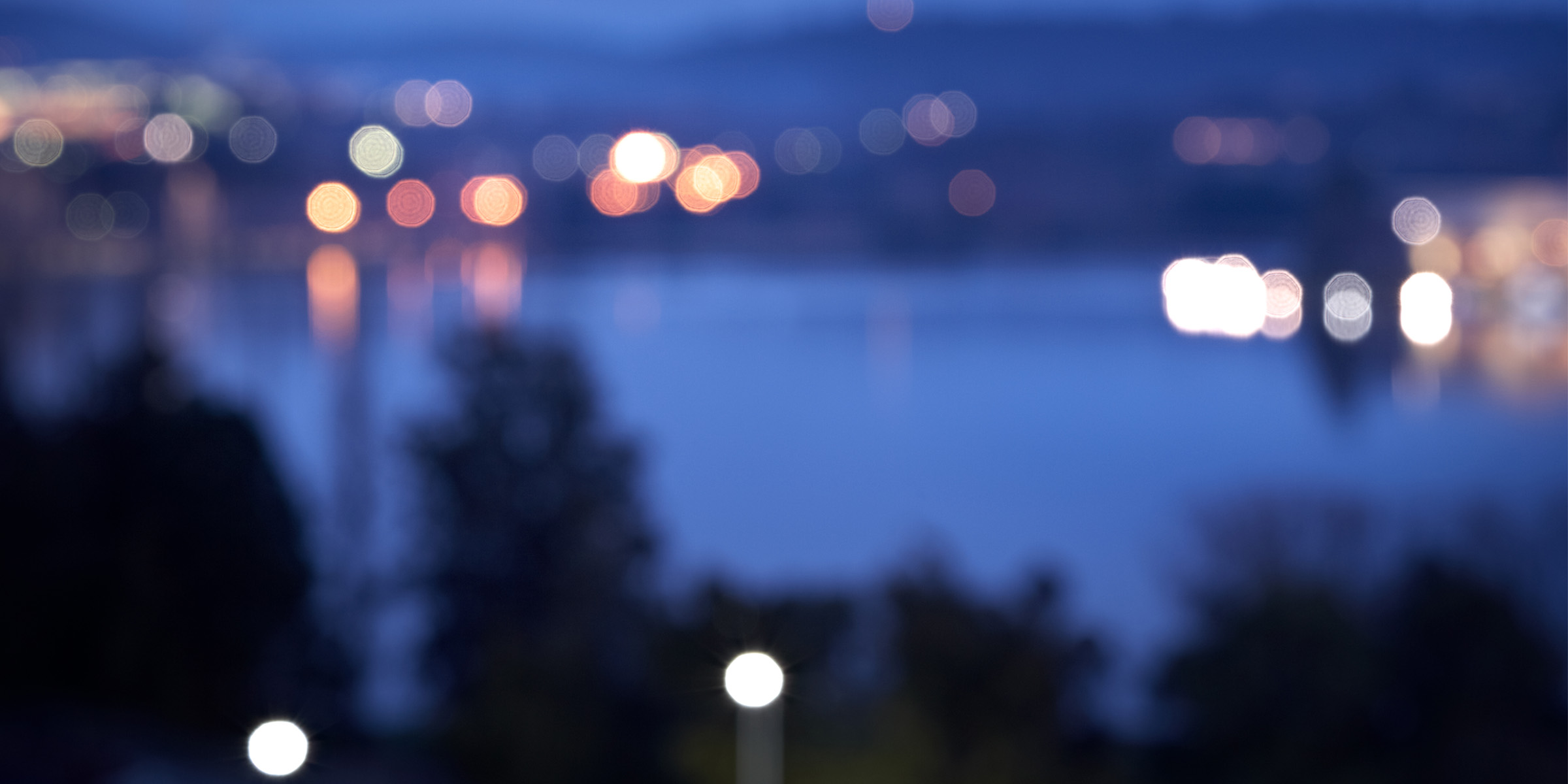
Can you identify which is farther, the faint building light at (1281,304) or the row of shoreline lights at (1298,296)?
the faint building light at (1281,304)

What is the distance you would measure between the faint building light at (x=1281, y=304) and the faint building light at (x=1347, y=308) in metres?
0.38

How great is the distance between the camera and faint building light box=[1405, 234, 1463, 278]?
22.6 feet

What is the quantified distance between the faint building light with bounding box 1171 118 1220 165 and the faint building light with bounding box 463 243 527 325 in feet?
17.6

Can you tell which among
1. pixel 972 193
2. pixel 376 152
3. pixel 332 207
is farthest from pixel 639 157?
pixel 972 193

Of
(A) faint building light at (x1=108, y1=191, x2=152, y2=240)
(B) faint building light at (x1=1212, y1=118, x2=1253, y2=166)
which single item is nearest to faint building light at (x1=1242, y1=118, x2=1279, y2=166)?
(B) faint building light at (x1=1212, y1=118, x2=1253, y2=166)

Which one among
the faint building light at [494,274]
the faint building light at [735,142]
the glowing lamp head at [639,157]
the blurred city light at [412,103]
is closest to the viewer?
the faint building light at [494,274]

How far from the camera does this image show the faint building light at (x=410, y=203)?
45.6 feet

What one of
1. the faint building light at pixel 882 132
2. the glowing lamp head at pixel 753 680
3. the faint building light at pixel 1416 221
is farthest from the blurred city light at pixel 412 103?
the glowing lamp head at pixel 753 680

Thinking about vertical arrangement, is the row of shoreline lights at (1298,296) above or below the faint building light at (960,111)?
below

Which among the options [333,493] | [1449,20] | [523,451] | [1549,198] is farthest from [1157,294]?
[523,451]

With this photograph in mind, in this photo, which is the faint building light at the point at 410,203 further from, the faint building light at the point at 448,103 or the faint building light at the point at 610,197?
the faint building light at the point at 610,197

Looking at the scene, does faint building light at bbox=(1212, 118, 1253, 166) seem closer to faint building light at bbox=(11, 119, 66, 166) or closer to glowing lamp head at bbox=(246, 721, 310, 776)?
glowing lamp head at bbox=(246, 721, 310, 776)

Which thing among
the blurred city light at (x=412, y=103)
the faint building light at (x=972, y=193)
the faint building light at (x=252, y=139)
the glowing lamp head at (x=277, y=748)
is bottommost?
the glowing lamp head at (x=277, y=748)

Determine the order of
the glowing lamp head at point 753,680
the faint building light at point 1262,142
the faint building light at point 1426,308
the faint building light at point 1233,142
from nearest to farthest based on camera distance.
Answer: the glowing lamp head at point 753,680
the faint building light at point 1426,308
the faint building light at point 1262,142
the faint building light at point 1233,142
